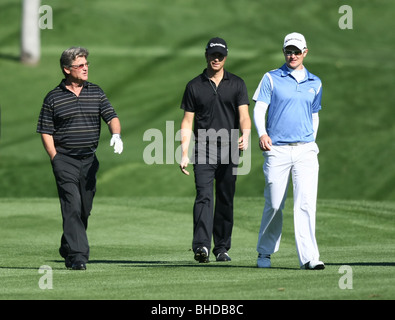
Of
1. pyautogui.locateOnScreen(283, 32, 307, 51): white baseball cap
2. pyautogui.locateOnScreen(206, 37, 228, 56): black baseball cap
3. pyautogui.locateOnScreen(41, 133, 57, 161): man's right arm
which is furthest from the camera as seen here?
pyautogui.locateOnScreen(206, 37, 228, 56): black baseball cap

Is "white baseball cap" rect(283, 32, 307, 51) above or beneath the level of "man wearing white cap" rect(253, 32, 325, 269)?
above

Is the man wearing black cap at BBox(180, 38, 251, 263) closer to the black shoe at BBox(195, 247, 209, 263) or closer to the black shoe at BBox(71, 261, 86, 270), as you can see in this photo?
the black shoe at BBox(195, 247, 209, 263)

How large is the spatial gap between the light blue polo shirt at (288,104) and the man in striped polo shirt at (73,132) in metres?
1.55

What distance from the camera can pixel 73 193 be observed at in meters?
10.5

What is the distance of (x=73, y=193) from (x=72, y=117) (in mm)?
757

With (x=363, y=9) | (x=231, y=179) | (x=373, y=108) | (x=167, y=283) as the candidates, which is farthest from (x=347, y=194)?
(x=363, y=9)

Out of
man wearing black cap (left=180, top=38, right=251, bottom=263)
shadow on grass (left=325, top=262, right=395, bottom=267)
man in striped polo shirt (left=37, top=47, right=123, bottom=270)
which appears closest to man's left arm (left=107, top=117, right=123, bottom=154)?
man in striped polo shirt (left=37, top=47, right=123, bottom=270)

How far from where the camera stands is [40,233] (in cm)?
1523

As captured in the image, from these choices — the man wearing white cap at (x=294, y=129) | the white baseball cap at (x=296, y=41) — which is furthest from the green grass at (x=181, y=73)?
the white baseball cap at (x=296, y=41)

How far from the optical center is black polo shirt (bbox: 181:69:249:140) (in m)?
11.0

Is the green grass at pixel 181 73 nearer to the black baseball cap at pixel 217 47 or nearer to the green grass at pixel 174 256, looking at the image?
the green grass at pixel 174 256

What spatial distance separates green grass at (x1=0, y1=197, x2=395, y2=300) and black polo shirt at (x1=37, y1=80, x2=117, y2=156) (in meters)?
1.26
